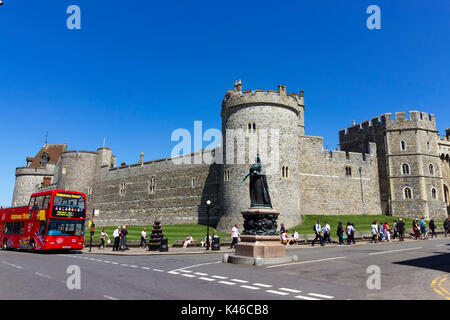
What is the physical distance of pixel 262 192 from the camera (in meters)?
13.4

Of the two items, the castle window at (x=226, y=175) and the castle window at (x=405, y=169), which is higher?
the castle window at (x=405, y=169)

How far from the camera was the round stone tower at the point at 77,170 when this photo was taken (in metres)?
49.5

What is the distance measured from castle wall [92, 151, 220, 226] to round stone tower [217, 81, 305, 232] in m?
6.07

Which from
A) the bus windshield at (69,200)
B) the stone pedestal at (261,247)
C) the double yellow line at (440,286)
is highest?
the bus windshield at (69,200)

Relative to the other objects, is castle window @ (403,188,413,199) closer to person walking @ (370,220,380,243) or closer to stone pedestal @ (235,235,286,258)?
person walking @ (370,220,380,243)

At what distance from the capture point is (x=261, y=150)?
2875 cm

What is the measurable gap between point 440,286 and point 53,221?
1793cm

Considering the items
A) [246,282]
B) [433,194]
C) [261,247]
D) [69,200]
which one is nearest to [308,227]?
[433,194]

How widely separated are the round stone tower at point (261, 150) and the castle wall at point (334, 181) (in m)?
4.72

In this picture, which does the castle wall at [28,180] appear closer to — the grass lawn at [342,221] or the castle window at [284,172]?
the castle window at [284,172]

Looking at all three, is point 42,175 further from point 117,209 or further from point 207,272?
point 207,272

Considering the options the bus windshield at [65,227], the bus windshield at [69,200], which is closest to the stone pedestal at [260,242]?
the bus windshield at [65,227]

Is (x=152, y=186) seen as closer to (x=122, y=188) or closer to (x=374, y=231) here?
(x=122, y=188)
